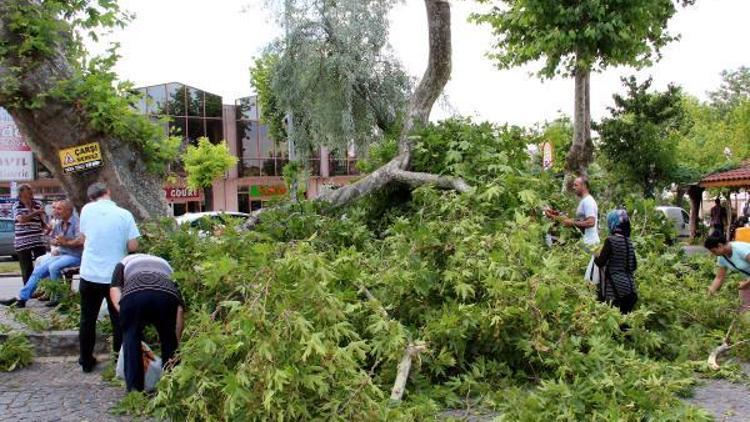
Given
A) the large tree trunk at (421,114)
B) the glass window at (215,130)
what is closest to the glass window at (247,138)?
the glass window at (215,130)

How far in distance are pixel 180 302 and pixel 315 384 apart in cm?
176

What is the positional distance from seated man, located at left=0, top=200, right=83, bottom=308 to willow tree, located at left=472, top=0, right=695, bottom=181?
908 cm

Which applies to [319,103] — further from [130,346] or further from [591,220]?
[130,346]

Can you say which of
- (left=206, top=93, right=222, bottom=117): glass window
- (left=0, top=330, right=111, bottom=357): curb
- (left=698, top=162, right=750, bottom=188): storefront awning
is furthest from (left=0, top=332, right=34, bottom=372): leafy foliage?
(left=206, top=93, right=222, bottom=117): glass window

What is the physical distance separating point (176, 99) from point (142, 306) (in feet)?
117

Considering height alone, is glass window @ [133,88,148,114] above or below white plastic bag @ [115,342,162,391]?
above

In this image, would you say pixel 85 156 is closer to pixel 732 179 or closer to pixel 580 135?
pixel 580 135

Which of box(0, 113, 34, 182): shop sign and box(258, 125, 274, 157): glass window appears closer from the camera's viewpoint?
box(0, 113, 34, 182): shop sign

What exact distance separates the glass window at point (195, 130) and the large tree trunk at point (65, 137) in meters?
31.7

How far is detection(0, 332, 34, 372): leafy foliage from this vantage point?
253 inches

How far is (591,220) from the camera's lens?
25.7 feet

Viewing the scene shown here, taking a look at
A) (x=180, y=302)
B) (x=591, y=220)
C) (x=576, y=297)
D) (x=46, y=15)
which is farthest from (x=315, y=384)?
(x=46, y=15)

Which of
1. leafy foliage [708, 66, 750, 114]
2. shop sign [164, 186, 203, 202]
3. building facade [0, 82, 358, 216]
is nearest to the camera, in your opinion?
building facade [0, 82, 358, 216]

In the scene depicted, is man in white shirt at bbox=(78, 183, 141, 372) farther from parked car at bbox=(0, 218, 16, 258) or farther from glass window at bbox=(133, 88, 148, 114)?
parked car at bbox=(0, 218, 16, 258)
